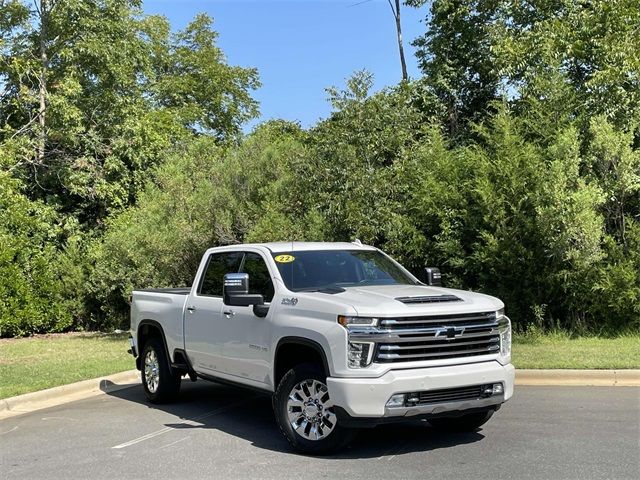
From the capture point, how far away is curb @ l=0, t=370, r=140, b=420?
29.3 ft

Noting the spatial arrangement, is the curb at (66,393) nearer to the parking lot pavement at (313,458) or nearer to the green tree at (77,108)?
the parking lot pavement at (313,458)

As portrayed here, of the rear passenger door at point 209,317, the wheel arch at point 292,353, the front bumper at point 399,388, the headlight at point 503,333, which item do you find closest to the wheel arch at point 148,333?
the rear passenger door at point 209,317

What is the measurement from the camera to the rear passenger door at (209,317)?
7465 millimetres

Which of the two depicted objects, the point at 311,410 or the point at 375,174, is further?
the point at 375,174

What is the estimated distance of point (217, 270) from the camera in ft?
26.5

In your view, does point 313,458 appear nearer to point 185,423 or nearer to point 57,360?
point 185,423

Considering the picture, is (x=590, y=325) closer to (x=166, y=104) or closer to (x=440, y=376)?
(x=440, y=376)

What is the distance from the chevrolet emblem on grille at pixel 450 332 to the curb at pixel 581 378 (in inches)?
160

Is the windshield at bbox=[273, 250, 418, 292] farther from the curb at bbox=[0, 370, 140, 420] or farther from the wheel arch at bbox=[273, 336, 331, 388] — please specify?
the curb at bbox=[0, 370, 140, 420]

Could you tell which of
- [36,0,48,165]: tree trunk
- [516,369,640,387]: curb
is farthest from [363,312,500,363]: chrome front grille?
[36,0,48,165]: tree trunk

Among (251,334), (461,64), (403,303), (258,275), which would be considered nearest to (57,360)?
(258,275)

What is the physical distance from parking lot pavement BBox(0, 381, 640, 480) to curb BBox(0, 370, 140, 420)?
43 cm

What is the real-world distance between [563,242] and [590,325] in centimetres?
213

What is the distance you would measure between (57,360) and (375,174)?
745 cm
